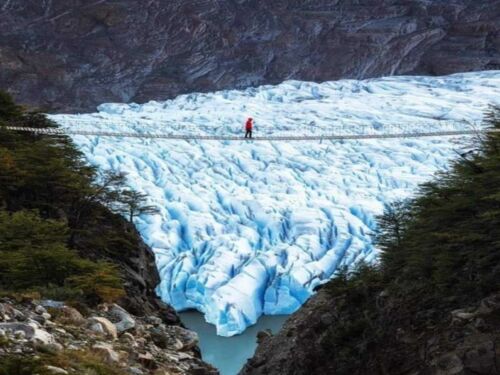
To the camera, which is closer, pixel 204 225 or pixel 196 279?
pixel 196 279

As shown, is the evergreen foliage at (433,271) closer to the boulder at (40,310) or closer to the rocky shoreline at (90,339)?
the rocky shoreline at (90,339)

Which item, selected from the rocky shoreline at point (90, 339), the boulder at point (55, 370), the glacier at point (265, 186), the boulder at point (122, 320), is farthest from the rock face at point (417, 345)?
the glacier at point (265, 186)

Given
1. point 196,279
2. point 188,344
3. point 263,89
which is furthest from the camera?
point 263,89

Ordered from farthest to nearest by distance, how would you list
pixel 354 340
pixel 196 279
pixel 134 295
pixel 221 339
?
pixel 196 279 → pixel 221 339 → pixel 134 295 → pixel 354 340

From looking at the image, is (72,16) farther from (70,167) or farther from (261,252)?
(70,167)

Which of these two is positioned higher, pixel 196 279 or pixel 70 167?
pixel 70 167

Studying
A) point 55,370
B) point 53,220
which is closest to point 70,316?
point 55,370

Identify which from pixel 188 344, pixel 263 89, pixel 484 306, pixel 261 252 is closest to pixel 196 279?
pixel 261 252

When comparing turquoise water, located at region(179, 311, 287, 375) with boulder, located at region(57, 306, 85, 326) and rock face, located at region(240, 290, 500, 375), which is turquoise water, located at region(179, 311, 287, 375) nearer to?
rock face, located at region(240, 290, 500, 375)
